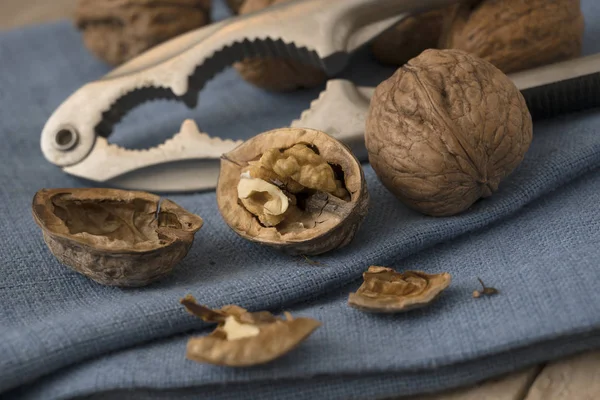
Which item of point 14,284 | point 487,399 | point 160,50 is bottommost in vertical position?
point 487,399

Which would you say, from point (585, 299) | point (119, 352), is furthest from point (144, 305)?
point (585, 299)

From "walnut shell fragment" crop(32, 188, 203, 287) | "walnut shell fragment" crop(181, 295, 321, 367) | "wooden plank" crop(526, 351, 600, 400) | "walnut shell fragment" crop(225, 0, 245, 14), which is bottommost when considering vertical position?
"wooden plank" crop(526, 351, 600, 400)

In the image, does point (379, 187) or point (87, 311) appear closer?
point (87, 311)

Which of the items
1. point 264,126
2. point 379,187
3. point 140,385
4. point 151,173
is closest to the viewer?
point 140,385

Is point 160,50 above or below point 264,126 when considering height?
above

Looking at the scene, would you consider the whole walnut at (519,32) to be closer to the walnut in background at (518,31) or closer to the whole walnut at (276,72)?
the walnut in background at (518,31)

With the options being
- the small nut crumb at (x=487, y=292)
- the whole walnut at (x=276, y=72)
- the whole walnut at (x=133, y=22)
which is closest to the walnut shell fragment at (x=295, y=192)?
the small nut crumb at (x=487, y=292)

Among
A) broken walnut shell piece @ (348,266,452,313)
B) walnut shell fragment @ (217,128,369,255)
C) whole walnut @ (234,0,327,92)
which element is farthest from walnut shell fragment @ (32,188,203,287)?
whole walnut @ (234,0,327,92)

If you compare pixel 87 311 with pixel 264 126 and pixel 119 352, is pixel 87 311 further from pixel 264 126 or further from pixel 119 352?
pixel 264 126

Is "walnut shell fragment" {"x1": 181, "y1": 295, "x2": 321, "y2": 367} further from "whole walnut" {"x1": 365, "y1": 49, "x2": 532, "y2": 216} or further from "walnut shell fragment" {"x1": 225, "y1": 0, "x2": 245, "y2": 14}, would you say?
"walnut shell fragment" {"x1": 225, "y1": 0, "x2": 245, "y2": 14}
